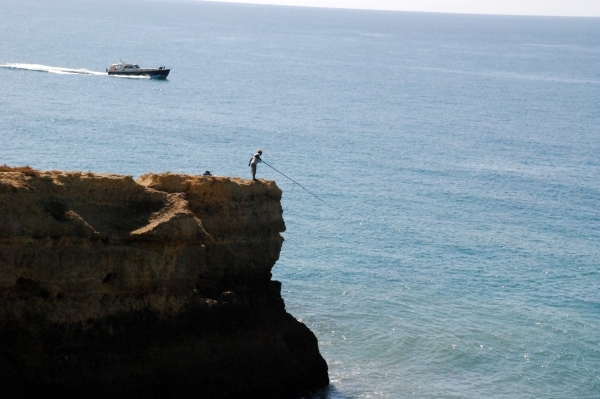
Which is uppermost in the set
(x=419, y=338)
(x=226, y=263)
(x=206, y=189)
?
(x=206, y=189)

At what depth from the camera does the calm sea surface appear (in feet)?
129

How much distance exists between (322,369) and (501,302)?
50.5 ft

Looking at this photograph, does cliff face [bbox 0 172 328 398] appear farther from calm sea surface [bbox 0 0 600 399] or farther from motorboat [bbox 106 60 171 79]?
motorboat [bbox 106 60 171 79]

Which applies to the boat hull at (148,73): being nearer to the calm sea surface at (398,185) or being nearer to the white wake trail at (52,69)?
the calm sea surface at (398,185)

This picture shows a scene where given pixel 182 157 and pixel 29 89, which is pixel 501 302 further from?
pixel 29 89

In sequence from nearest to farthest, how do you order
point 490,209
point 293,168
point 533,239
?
point 533,239, point 490,209, point 293,168

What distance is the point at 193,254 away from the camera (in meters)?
30.7

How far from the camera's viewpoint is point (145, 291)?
→ 2984 cm

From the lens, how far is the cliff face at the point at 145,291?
2814 cm

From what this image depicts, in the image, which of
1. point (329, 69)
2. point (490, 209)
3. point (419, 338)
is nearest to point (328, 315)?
point (419, 338)

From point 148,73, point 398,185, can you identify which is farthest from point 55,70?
point 398,185

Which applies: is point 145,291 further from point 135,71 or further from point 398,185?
point 135,71

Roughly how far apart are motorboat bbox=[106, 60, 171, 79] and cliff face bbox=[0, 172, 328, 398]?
99138 millimetres

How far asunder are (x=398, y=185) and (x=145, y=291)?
43432mm
